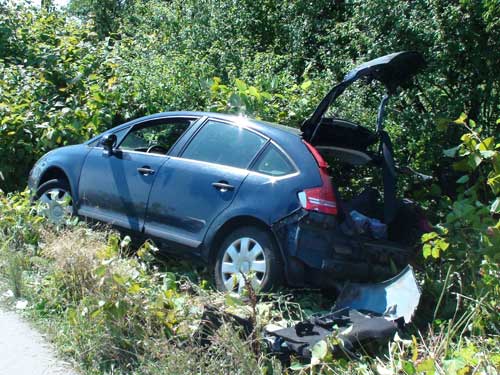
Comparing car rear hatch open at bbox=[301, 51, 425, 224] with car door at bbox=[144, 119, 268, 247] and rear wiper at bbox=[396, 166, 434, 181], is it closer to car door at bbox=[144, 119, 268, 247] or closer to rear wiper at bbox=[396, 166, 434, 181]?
rear wiper at bbox=[396, 166, 434, 181]

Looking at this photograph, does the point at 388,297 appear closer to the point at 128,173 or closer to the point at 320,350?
the point at 320,350

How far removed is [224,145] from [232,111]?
172 centimetres

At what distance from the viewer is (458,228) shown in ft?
17.3

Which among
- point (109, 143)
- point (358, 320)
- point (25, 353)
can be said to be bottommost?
point (25, 353)

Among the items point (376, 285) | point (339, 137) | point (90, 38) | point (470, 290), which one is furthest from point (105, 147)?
point (90, 38)

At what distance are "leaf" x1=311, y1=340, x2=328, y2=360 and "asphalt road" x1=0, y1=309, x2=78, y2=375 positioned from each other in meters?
1.66

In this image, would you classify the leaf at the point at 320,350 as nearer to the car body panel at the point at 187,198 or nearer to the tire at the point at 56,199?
the car body panel at the point at 187,198

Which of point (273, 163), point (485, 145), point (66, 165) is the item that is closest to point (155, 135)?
point (66, 165)

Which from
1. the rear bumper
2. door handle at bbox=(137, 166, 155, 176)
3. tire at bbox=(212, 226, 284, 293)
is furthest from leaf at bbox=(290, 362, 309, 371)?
door handle at bbox=(137, 166, 155, 176)

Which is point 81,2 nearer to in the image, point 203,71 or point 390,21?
point 203,71

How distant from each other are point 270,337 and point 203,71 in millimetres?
5906

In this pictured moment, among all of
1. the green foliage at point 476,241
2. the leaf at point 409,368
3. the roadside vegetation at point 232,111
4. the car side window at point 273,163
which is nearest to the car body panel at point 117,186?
the roadside vegetation at point 232,111

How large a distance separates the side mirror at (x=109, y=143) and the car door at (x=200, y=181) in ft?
2.98

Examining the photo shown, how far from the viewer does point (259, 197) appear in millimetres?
5625
